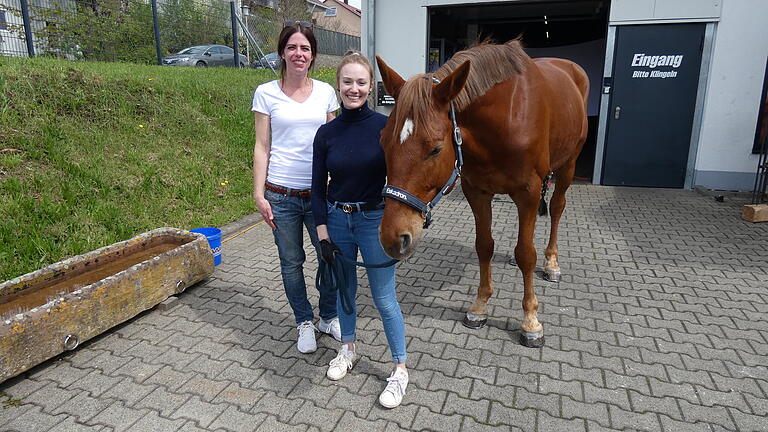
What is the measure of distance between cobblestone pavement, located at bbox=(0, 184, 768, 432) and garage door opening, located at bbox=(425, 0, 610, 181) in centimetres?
516

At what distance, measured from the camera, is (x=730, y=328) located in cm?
A: 317

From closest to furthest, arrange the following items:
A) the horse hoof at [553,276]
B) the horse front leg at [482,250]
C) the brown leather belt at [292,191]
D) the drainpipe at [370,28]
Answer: the brown leather belt at [292,191]
the horse front leg at [482,250]
the horse hoof at [553,276]
the drainpipe at [370,28]

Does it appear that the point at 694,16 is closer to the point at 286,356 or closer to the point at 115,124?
the point at 286,356

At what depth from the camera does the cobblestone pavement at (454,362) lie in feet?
7.67

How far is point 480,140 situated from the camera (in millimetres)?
2494

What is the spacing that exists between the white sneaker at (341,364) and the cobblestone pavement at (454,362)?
0.04 meters

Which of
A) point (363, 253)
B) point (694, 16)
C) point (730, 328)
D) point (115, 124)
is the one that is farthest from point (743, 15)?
point (115, 124)

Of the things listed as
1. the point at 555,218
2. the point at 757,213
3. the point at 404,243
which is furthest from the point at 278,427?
the point at 757,213

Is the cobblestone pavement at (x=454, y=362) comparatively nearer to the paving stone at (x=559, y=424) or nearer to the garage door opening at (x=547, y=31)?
the paving stone at (x=559, y=424)

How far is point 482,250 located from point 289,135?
157cm

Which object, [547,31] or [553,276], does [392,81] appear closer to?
[553,276]

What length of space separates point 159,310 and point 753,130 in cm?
791

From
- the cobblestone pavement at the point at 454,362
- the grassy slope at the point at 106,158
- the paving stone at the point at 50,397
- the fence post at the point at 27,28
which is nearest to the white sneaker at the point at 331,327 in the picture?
the cobblestone pavement at the point at 454,362

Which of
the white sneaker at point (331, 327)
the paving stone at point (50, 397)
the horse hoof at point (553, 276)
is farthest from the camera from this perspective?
the horse hoof at point (553, 276)
